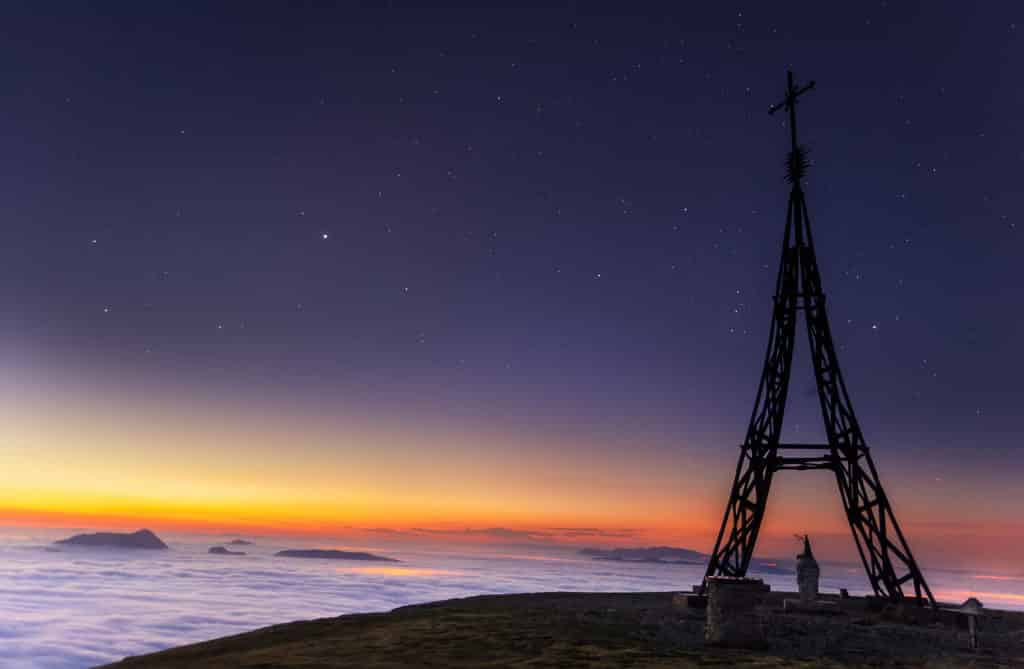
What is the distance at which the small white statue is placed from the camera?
1029 inches

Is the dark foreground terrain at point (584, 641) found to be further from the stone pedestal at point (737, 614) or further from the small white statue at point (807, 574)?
the small white statue at point (807, 574)

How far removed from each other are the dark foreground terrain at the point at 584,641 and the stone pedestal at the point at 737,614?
1.19 ft

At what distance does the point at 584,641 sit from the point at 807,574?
1372 centimetres

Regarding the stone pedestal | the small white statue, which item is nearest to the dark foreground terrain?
the stone pedestal

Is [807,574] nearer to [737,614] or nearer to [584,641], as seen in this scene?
[737,614]

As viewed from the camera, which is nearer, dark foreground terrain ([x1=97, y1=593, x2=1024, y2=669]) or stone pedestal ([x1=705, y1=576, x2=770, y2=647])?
dark foreground terrain ([x1=97, y1=593, x2=1024, y2=669])

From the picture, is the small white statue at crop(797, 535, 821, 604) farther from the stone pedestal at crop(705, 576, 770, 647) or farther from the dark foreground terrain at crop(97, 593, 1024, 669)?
the stone pedestal at crop(705, 576, 770, 647)

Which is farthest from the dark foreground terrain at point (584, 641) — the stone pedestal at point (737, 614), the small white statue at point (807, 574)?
the small white statue at point (807, 574)

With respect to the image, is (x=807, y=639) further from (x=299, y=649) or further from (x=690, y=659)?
(x=299, y=649)

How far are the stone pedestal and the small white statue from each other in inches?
464

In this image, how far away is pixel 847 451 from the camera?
83.1ft

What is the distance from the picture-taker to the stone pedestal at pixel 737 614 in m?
15.4

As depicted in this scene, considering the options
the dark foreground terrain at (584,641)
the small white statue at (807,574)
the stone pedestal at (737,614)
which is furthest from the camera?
the small white statue at (807,574)

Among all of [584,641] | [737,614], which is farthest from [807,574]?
[584,641]
